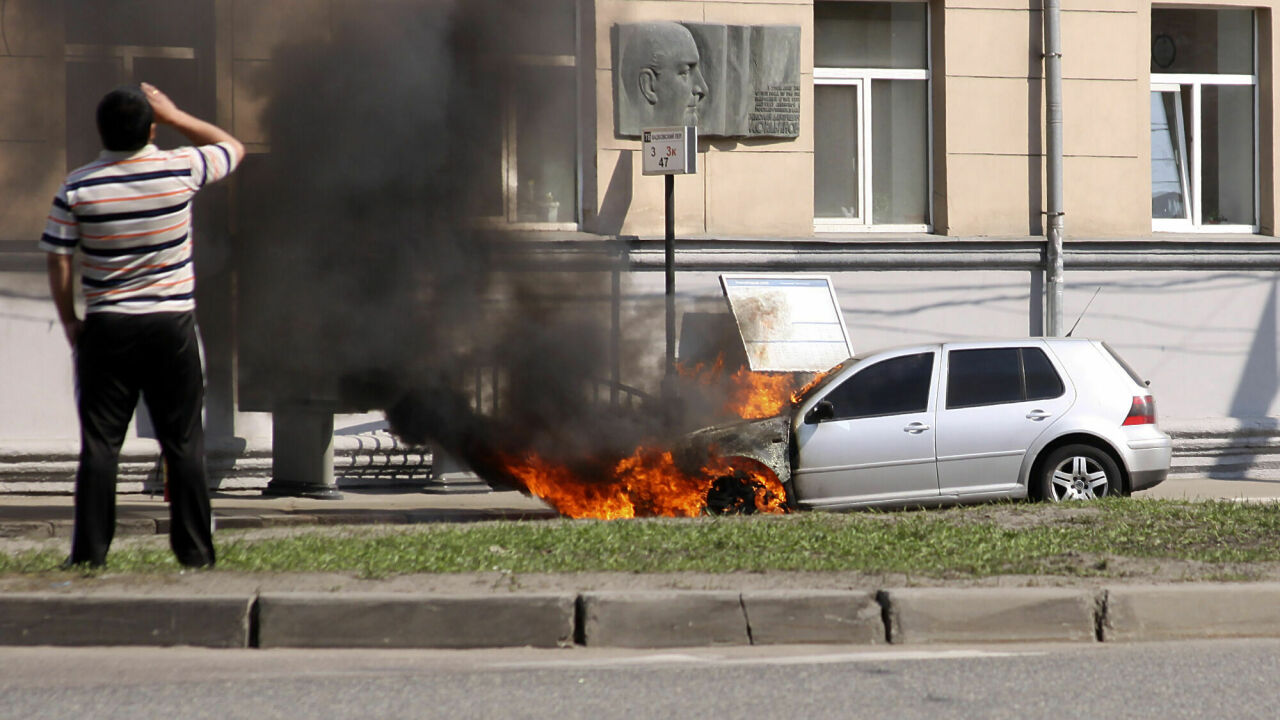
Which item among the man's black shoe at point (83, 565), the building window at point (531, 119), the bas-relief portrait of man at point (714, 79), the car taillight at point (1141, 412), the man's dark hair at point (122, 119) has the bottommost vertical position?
the man's black shoe at point (83, 565)

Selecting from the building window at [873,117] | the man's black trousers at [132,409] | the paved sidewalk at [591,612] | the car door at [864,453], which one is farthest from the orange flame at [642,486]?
the building window at [873,117]

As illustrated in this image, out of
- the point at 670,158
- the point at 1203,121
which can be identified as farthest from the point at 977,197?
the point at 670,158

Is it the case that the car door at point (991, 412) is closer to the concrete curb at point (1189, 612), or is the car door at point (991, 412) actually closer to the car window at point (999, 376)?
the car window at point (999, 376)

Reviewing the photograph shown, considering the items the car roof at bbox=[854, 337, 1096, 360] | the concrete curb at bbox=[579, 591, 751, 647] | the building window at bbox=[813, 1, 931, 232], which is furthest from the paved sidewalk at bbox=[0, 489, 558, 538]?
the building window at bbox=[813, 1, 931, 232]

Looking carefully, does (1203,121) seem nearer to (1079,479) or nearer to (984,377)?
(984,377)

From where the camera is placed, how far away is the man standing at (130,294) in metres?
5.20

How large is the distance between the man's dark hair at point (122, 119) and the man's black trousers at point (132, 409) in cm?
66

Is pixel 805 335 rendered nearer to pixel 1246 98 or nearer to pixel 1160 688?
pixel 1246 98

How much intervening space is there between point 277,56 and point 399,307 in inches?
68.0

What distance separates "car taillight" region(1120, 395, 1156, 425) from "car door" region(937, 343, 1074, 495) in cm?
44

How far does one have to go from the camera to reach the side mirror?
9.30 meters

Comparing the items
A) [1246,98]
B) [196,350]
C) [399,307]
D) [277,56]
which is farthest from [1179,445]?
[196,350]

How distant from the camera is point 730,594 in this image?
17.2 ft

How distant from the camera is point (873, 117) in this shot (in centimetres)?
1388
